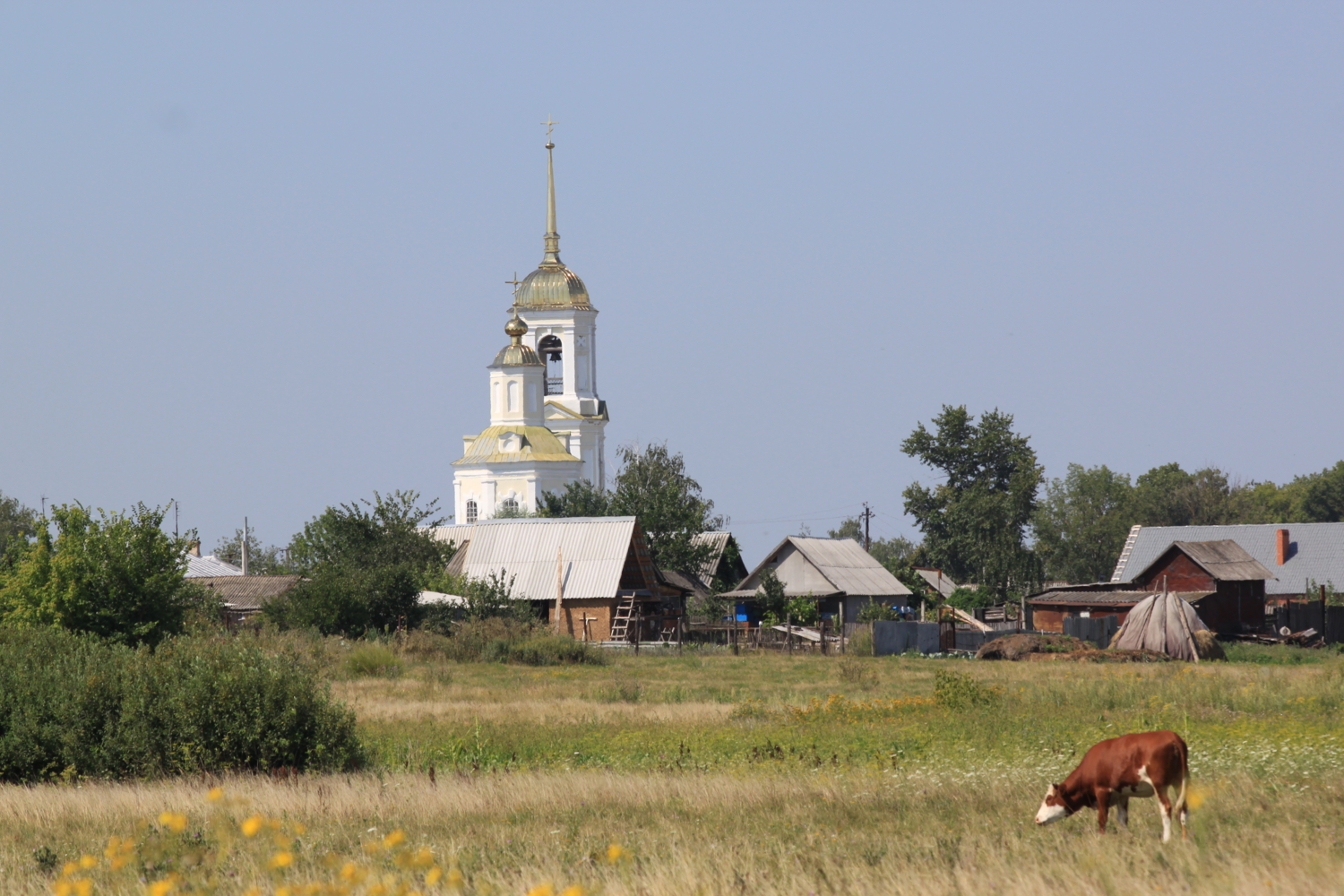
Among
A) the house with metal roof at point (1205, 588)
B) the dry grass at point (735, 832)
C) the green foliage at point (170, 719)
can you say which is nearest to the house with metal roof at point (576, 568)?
the house with metal roof at point (1205, 588)

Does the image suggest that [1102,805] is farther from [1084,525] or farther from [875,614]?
[1084,525]

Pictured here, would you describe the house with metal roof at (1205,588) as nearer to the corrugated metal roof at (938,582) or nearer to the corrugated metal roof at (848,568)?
the corrugated metal roof at (848,568)

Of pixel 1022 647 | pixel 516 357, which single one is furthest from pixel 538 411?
pixel 1022 647

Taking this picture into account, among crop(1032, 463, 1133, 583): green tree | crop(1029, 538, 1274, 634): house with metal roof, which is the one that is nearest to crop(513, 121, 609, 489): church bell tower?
crop(1032, 463, 1133, 583): green tree

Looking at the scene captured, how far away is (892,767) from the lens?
546 inches

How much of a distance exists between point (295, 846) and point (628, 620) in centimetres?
3874

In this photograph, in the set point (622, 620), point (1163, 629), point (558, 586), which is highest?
point (558, 586)

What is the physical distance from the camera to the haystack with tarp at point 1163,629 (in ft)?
122

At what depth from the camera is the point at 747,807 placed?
1130 cm

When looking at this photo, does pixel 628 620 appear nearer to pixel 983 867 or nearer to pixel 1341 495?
pixel 983 867

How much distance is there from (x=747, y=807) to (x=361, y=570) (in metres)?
34.5

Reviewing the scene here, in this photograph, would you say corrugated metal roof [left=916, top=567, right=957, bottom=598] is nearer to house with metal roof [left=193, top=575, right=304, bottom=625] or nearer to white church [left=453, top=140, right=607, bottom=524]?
white church [left=453, top=140, right=607, bottom=524]

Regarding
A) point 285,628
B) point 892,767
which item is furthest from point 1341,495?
point 892,767

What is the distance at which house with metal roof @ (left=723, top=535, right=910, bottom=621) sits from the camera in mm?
59844
